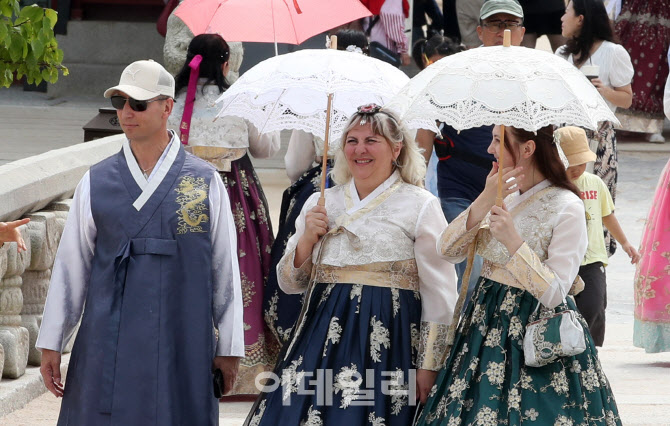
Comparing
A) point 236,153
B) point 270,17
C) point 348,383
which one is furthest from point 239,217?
point 348,383

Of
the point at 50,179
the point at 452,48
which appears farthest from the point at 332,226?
the point at 452,48

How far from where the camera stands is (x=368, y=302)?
4.76 m

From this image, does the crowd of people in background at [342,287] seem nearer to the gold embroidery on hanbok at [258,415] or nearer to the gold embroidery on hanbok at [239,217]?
the gold embroidery on hanbok at [258,415]

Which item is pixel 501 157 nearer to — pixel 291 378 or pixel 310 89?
pixel 291 378

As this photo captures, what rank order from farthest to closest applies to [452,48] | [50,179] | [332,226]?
1. [452,48]
2. [50,179]
3. [332,226]

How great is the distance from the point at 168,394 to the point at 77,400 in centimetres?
33

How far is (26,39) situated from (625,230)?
6.90 m

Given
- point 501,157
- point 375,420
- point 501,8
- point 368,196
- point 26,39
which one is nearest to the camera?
point 501,157

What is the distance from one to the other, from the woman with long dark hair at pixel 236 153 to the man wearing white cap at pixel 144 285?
1.93 metres

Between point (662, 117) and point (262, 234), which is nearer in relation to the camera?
point (262, 234)

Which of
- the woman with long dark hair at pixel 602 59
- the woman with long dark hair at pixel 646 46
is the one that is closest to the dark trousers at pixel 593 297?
the woman with long dark hair at pixel 602 59

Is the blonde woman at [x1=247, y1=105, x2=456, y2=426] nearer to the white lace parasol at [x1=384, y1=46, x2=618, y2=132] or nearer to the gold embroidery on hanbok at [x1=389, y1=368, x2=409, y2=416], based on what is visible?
the gold embroidery on hanbok at [x1=389, y1=368, x2=409, y2=416]

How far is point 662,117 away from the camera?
14.2m

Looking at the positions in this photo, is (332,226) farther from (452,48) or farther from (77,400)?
(452,48)
